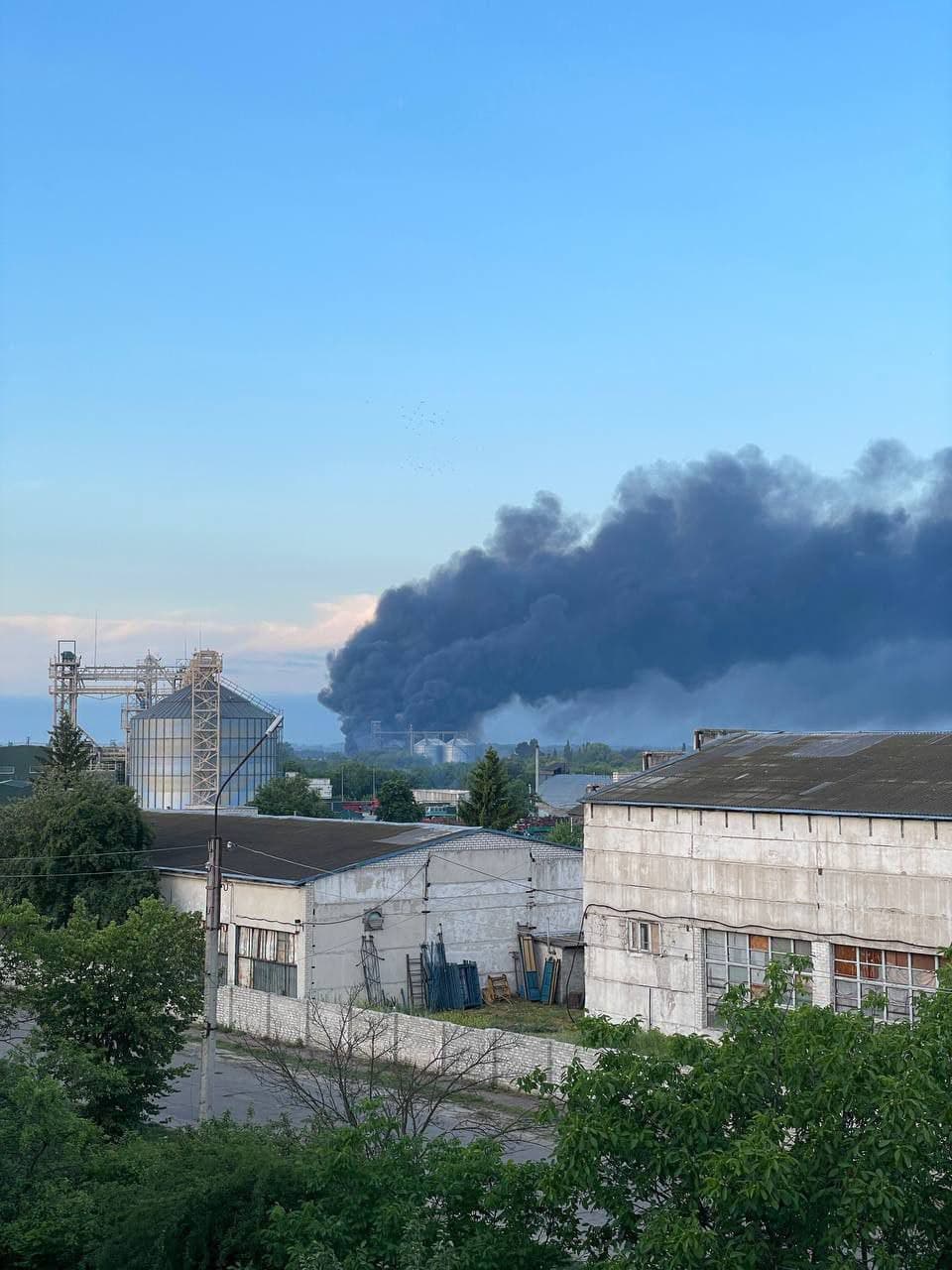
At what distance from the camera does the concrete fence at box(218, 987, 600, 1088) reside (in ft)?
95.9

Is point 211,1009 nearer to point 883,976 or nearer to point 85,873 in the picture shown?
point 883,976

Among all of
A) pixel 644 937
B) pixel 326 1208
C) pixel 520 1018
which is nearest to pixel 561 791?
pixel 520 1018

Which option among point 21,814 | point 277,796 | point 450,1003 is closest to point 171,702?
point 277,796

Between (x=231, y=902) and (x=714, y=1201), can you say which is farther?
(x=231, y=902)

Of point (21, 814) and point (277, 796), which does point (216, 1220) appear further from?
point (277, 796)

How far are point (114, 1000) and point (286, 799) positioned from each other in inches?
2654

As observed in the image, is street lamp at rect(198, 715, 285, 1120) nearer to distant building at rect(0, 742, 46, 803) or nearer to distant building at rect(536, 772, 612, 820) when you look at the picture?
distant building at rect(0, 742, 46, 803)

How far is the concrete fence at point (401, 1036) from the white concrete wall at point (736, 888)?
9.43 feet

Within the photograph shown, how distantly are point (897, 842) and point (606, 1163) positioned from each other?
18613mm

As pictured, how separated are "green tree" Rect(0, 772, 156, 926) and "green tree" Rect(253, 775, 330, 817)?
1720 inches

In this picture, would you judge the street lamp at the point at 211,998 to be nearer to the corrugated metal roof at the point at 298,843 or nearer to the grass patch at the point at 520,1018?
the grass patch at the point at 520,1018

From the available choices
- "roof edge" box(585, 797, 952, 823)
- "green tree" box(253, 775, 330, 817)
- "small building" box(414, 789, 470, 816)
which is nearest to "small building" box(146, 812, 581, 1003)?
"roof edge" box(585, 797, 952, 823)

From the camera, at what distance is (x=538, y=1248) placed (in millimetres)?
13250

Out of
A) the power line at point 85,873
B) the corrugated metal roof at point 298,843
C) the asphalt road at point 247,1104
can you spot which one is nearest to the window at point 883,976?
the asphalt road at point 247,1104
